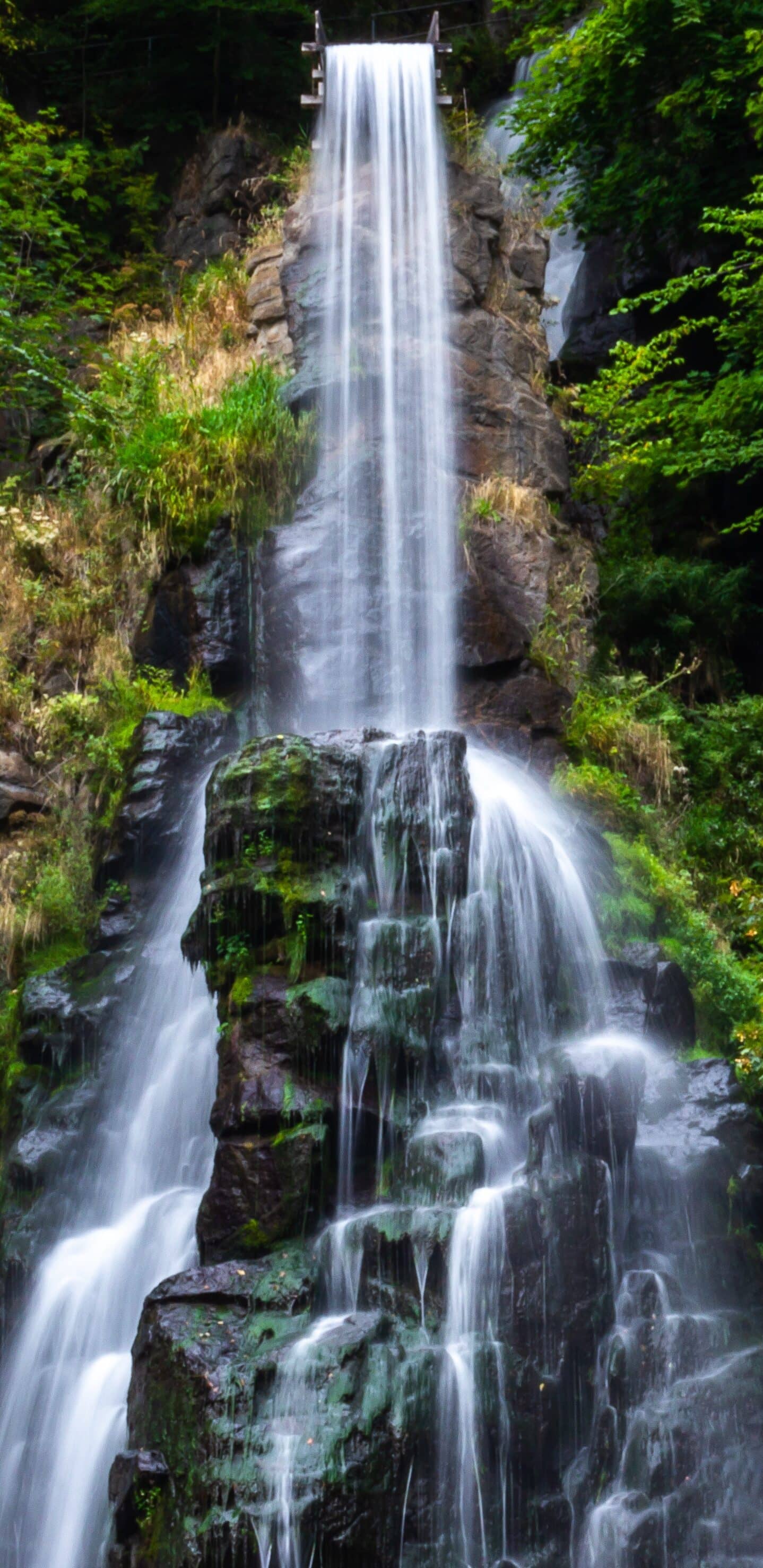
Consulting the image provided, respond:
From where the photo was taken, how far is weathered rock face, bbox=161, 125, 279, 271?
1573 cm

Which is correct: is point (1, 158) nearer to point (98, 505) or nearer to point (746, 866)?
point (98, 505)

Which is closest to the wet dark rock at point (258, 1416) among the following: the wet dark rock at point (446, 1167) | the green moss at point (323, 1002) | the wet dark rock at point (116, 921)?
the wet dark rock at point (446, 1167)

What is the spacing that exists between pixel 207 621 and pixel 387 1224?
5.54 metres

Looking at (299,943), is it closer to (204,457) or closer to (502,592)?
(502,592)

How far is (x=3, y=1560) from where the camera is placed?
6.00 metres

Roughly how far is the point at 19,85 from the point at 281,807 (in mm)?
14712

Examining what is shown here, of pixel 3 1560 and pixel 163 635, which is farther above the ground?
pixel 163 635

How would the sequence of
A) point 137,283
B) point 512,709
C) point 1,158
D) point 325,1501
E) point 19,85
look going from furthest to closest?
point 19,85 < point 137,283 < point 1,158 < point 512,709 < point 325,1501

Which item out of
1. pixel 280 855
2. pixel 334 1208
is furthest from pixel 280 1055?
pixel 280 855

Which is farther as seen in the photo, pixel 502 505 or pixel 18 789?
pixel 502 505

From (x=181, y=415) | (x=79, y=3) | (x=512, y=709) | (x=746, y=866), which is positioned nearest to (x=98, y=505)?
(x=181, y=415)

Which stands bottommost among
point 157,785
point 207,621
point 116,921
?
point 116,921

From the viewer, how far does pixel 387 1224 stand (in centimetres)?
594

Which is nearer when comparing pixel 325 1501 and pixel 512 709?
pixel 325 1501
